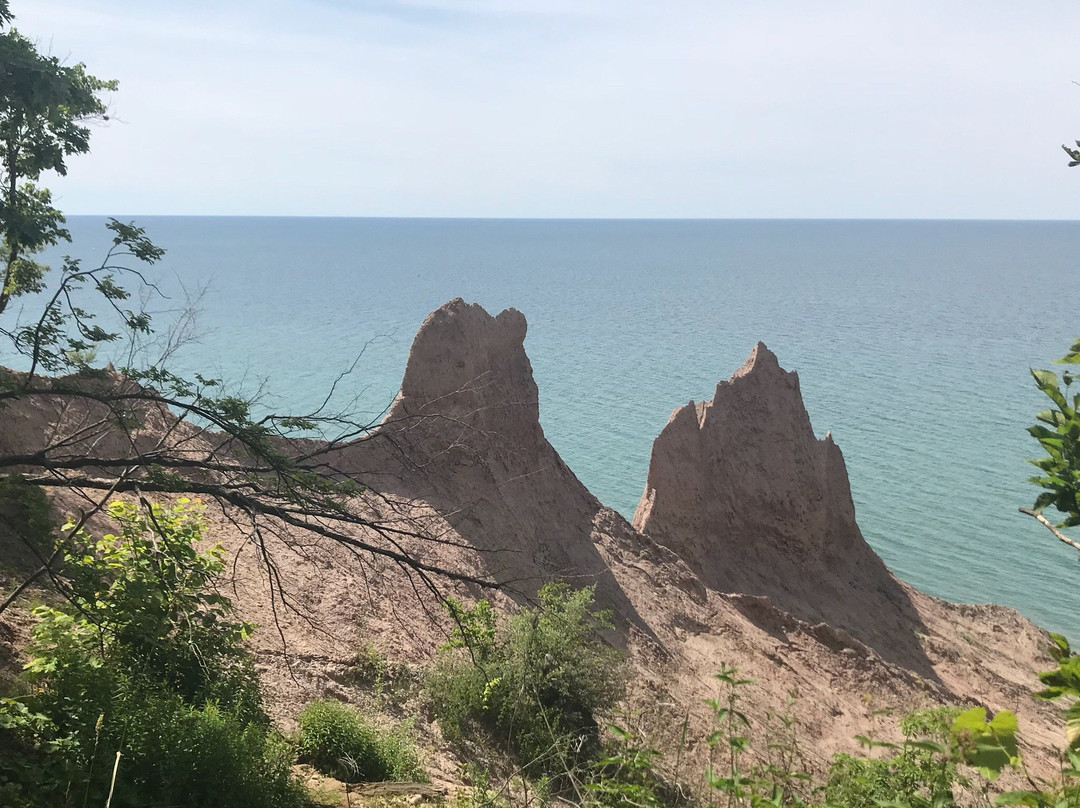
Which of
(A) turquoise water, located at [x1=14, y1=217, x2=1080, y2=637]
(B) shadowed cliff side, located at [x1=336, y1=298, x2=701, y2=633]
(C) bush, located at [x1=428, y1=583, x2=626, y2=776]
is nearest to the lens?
(C) bush, located at [x1=428, y1=583, x2=626, y2=776]

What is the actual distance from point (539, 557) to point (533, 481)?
1.94 meters

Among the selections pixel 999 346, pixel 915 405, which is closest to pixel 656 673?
pixel 915 405

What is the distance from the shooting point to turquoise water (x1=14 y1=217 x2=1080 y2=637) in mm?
33103

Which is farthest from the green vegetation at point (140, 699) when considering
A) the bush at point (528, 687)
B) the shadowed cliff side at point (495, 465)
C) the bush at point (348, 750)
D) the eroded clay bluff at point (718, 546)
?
the shadowed cliff side at point (495, 465)

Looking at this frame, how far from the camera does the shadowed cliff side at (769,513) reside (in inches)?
865

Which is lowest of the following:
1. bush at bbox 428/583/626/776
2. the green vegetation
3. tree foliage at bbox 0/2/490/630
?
bush at bbox 428/583/626/776

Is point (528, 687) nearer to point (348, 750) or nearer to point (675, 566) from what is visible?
point (348, 750)

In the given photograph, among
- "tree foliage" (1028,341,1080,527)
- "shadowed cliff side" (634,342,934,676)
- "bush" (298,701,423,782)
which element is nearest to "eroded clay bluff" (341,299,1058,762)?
"shadowed cliff side" (634,342,934,676)

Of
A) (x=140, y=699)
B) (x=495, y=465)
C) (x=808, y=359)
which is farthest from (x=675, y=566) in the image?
(x=808, y=359)

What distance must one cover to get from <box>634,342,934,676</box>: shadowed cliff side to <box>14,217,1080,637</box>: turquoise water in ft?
22.6

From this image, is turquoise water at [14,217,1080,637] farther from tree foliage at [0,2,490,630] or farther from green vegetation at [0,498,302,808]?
green vegetation at [0,498,302,808]

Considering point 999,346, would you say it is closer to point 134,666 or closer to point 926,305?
point 926,305

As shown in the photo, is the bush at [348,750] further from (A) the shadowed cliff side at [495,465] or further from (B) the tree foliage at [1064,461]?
(B) the tree foliage at [1064,461]

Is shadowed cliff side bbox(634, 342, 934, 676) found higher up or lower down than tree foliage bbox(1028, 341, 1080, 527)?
lower down
